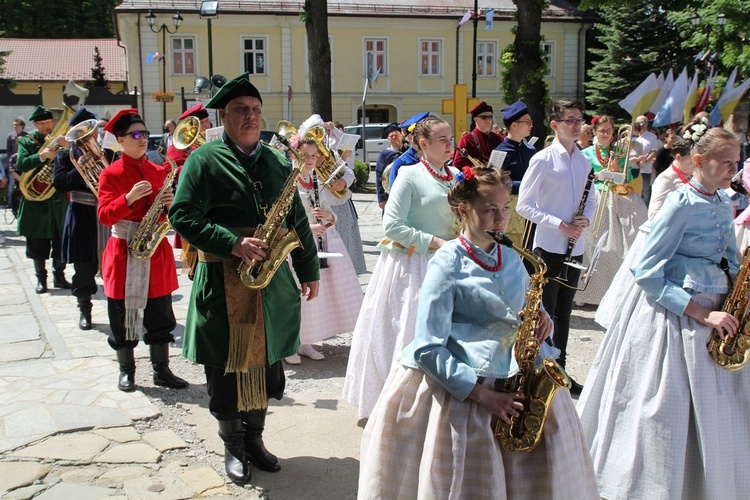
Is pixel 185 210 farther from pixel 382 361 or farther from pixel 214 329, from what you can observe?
pixel 382 361

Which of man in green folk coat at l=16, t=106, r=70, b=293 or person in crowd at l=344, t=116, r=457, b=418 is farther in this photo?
man in green folk coat at l=16, t=106, r=70, b=293

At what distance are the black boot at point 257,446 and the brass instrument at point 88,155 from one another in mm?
3357

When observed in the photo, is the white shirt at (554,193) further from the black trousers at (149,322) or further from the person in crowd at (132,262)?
the black trousers at (149,322)

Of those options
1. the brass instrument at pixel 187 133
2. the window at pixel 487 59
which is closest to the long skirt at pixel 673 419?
the brass instrument at pixel 187 133

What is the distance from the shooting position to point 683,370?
12.2 ft

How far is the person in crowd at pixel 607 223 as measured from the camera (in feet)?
27.8

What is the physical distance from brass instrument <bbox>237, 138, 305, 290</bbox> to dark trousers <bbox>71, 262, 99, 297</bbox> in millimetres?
4143

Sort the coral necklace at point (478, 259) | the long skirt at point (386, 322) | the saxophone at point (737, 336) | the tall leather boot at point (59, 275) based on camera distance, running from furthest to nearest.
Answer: the tall leather boot at point (59, 275) < the long skirt at point (386, 322) < the saxophone at point (737, 336) < the coral necklace at point (478, 259)

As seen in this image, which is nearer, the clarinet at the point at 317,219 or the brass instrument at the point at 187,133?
the brass instrument at the point at 187,133

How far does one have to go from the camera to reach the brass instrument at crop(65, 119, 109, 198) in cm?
687

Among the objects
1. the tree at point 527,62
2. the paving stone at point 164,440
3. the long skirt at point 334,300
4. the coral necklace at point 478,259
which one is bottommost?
the paving stone at point 164,440

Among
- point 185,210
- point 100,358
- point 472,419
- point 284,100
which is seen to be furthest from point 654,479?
point 284,100

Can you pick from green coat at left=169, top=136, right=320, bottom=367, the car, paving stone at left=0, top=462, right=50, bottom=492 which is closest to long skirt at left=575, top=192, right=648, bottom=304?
green coat at left=169, top=136, right=320, bottom=367

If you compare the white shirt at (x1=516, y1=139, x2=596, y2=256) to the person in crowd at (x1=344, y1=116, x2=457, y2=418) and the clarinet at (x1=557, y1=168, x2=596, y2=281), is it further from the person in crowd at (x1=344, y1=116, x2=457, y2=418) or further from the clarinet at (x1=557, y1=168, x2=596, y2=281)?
the person in crowd at (x1=344, y1=116, x2=457, y2=418)
